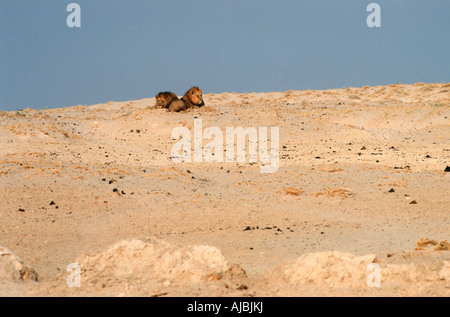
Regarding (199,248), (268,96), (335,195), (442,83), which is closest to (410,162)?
(335,195)

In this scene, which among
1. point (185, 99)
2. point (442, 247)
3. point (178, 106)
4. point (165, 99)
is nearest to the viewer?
point (442, 247)

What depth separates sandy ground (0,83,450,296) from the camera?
571 centimetres

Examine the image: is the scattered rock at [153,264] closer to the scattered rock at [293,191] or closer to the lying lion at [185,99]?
the scattered rock at [293,191]

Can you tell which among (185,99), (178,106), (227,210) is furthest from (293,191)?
(185,99)

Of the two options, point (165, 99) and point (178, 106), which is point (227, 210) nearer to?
point (178, 106)

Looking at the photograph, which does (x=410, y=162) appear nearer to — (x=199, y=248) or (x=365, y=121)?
(x=365, y=121)

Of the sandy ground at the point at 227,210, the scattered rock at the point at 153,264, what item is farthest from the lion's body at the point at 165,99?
the scattered rock at the point at 153,264

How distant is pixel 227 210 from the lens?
38.2 feet

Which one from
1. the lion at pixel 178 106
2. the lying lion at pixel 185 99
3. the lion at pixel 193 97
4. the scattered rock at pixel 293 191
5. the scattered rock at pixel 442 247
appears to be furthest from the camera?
the lion at pixel 193 97

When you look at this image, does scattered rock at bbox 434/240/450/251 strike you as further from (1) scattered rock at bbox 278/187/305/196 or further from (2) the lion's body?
(2) the lion's body

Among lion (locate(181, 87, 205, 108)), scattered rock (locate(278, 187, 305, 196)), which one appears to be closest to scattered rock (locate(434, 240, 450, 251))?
scattered rock (locate(278, 187, 305, 196))

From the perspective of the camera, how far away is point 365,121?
25.4 m

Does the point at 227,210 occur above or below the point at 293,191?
below

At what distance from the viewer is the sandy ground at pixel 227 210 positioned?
18.7 feet
